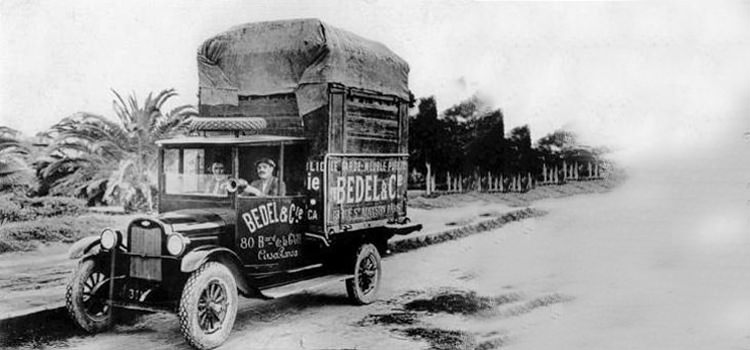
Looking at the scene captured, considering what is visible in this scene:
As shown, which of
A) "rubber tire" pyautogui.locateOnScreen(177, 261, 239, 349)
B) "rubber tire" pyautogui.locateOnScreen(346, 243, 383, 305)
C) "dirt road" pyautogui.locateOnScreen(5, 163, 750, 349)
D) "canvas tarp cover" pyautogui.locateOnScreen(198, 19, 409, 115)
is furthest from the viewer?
"rubber tire" pyautogui.locateOnScreen(346, 243, 383, 305)

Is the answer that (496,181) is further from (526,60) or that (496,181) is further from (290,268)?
(290,268)

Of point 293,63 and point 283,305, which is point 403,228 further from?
point 293,63

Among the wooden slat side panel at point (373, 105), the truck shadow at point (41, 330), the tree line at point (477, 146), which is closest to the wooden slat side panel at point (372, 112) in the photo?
the wooden slat side panel at point (373, 105)

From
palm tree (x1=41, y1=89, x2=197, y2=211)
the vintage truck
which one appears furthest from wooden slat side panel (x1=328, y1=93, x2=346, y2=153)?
palm tree (x1=41, y1=89, x2=197, y2=211)

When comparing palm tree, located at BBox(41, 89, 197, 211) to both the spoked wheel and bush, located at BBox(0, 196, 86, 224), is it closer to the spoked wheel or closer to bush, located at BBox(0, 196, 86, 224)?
bush, located at BBox(0, 196, 86, 224)

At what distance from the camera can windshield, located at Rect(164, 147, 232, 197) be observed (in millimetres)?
3203

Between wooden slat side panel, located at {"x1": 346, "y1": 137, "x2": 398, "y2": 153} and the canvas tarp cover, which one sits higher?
the canvas tarp cover

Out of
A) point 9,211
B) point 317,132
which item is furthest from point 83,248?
point 317,132

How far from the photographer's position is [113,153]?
3.21 metres

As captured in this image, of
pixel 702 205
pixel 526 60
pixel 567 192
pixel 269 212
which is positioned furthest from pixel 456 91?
pixel 702 205

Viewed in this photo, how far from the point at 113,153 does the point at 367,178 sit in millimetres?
1150

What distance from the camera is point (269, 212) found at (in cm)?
321

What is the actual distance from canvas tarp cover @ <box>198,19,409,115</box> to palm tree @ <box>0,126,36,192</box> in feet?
2.69

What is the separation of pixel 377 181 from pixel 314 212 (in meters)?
0.37
